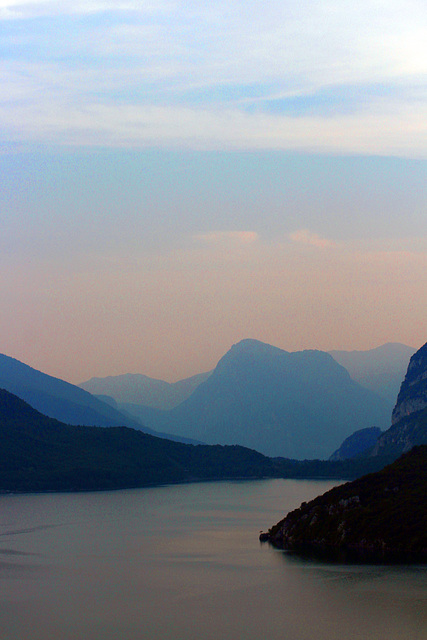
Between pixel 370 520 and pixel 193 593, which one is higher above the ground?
pixel 370 520

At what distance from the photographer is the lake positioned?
8338 centimetres

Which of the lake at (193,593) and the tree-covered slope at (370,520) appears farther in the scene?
the tree-covered slope at (370,520)

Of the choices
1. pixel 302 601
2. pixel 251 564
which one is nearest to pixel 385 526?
pixel 251 564

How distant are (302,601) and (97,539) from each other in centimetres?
6409

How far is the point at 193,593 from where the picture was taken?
10000cm

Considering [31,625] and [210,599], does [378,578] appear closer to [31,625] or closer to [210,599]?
[210,599]

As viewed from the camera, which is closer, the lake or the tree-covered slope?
the lake

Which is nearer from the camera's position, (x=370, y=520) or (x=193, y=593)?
(x=193, y=593)

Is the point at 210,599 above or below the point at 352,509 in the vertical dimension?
below

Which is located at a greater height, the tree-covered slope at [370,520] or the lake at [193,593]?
the tree-covered slope at [370,520]

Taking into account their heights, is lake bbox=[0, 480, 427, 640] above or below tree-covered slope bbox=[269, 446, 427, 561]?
below

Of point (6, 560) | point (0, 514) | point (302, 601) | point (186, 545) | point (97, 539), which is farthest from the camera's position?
point (0, 514)

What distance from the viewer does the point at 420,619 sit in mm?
84812

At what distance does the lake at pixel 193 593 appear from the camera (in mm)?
83375
